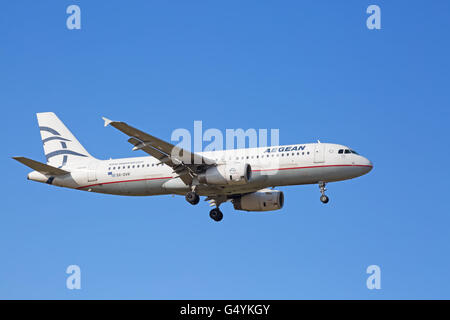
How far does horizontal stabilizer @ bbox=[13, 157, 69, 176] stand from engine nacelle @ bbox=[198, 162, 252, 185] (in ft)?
37.8

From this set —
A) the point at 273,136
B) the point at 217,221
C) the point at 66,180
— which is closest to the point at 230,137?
the point at 273,136

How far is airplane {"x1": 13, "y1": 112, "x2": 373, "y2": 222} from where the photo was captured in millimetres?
47844

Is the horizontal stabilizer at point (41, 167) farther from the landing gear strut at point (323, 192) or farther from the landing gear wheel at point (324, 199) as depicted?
the landing gear wheel at point (324, 199)

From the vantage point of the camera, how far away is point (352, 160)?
48156 millimetres

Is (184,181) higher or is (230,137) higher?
(230,137)

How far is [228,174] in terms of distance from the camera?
157 ft

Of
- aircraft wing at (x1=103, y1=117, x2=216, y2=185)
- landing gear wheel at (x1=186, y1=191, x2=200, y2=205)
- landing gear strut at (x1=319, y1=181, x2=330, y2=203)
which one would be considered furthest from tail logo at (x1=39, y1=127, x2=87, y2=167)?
landing gear strut at (x1=319, y1=181, x2=330, y2=203)

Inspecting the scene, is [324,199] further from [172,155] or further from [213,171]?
[172,155]

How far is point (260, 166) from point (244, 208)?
266 inches

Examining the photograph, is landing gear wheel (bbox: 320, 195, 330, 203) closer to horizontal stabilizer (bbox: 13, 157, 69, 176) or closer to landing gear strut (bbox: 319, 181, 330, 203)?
Answer: landing gear strut (bbox: 319, 181, 330, 203)

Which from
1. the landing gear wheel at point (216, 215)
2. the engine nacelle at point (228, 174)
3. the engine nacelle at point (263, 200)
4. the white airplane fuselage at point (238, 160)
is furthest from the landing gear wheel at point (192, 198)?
the engine nacelle at point (263, 200)

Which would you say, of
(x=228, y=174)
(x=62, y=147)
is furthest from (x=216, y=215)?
(x=62, y=147)

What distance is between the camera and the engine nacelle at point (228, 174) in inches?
1870

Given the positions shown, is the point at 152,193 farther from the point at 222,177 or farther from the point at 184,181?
the point at 222,177
